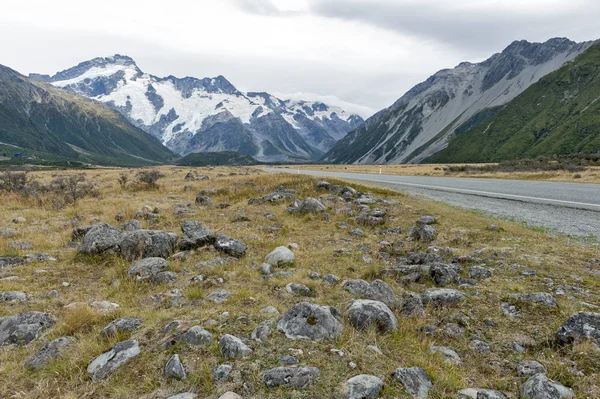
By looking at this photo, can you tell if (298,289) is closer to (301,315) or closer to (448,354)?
(301,315)

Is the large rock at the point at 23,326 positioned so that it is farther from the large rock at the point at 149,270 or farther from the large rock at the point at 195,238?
the large rock at the point at 195,238

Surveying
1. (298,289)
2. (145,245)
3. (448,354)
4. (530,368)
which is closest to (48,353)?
(298,289)

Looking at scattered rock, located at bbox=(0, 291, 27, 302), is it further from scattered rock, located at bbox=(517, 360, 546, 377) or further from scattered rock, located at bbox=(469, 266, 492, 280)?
scattered rock, located at bbox=(469, 266, 492, 280)

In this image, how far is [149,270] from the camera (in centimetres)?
719

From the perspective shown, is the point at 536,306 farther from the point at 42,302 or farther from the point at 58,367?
the point at 42,302

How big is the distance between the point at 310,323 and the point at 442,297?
8.39ft

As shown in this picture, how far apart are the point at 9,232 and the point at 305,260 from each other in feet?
33.3

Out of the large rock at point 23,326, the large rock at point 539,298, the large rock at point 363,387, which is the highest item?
the large rock at point 539,298

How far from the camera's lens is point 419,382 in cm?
358

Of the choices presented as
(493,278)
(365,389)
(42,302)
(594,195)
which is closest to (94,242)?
(42,302)

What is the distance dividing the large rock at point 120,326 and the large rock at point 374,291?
3634 mm

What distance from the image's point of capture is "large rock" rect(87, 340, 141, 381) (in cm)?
393

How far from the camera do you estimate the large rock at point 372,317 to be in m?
4.76

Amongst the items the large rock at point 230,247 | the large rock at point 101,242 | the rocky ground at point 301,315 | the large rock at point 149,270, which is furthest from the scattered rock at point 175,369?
the large rock at point 101,242
